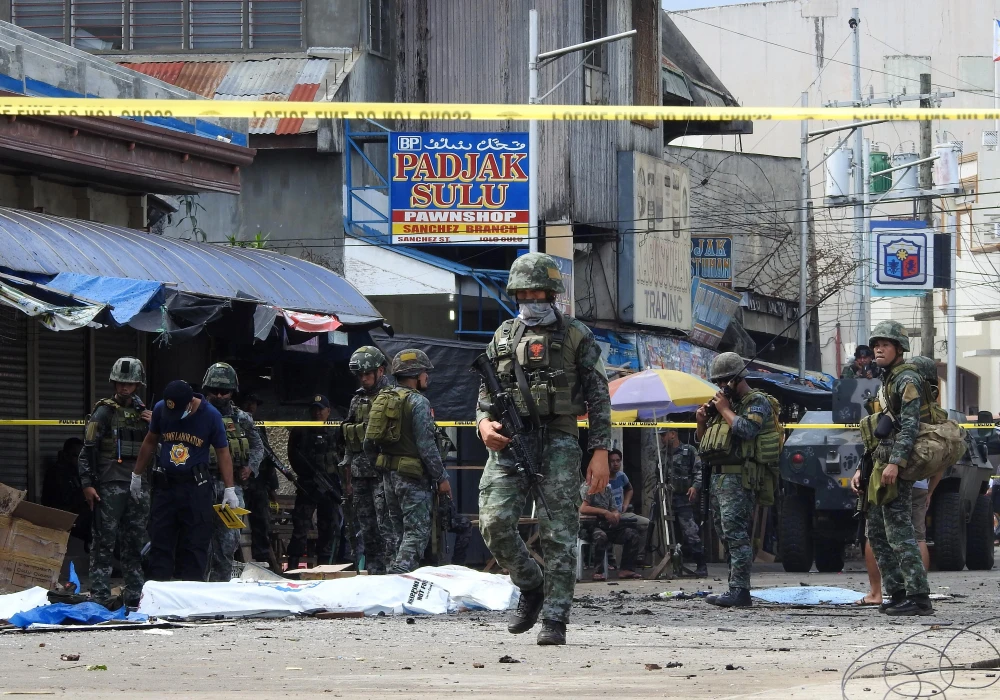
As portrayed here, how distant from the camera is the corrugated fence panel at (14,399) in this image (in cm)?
1695

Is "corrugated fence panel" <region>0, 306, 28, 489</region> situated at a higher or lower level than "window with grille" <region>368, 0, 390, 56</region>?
lower

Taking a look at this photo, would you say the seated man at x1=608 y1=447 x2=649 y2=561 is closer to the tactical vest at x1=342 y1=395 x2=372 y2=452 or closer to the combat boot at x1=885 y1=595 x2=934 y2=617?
the tactical vest at x1=342 y1=395 x2=372 y2=452

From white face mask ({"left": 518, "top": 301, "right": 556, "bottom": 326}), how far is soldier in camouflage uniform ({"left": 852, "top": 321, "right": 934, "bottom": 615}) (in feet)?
9.43

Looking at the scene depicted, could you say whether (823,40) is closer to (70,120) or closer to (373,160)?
(373,160)

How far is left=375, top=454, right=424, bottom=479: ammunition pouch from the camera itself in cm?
1273

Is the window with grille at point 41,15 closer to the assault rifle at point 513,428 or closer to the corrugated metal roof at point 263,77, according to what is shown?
the corrugated metal roof at point 263,77

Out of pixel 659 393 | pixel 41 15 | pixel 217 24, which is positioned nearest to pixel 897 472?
pixel 659 393

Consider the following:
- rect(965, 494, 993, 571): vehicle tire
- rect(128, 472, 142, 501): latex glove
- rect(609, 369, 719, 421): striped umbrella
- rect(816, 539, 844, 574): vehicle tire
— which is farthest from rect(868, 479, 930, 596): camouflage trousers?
rect(609, 369, 719, 421): striped umbrella

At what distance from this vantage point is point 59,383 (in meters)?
17.9

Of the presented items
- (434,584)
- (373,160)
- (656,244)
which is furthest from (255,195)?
(434,584)

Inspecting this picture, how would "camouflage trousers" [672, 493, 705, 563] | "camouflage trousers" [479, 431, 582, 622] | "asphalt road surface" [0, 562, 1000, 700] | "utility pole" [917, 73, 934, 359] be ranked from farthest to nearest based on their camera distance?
"utility pole" [917, 73, 934, 359] < "camouflage trousers" [672, 493, 705, 563] < "camouflage trousers" [479, 431, 582, 622] < "asphalt road surface" [0, 562, 1000, 700]

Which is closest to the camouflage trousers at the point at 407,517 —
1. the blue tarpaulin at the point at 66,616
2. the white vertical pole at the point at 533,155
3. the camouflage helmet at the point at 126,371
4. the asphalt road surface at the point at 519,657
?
the asphalt road surface at the point at 519,657

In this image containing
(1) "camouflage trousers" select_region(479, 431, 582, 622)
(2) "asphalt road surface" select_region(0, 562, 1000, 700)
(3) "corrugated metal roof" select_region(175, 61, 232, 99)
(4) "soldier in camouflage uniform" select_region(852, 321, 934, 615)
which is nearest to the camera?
(2) "asphalt road surface" select_region(0, 562, 1000, 700)

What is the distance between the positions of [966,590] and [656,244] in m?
15.9
